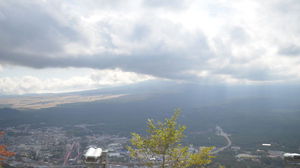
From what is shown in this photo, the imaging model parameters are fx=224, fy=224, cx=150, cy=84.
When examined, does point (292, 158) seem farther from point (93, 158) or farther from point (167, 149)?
point (93, 158)

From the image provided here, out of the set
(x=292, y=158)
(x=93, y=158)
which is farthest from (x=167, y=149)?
(x=292, y=158)

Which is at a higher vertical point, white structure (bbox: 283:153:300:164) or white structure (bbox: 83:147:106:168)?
white structure (bbox: 83:147:106:168)

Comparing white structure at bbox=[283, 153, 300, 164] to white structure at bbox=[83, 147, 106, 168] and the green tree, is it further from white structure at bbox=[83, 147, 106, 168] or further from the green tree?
white structure at bbox=[83, 147, 106, 168]

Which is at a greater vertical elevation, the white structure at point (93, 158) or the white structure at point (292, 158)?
the white structure at point (93, 158)

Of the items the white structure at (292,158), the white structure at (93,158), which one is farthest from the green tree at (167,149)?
the white structure at (93,158)

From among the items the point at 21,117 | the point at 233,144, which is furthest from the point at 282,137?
the point at 21,117

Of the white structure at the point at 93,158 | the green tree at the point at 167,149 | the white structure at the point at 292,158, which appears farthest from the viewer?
the green tree at the point at 167,149

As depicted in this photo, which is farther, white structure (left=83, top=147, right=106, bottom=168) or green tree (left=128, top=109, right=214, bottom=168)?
green tree (left=128, top=109, right=214, bottom=168)

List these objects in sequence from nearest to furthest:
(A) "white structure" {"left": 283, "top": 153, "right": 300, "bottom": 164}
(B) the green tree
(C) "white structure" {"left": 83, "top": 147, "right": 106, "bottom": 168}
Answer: (C) "white structure" {"left": 83, "top": 147, "right": 106, "bottom": 168}
(A) "white structure" {"left": 283, "top": 153, "right": 300, "bottom": 164}
(B) the green tree

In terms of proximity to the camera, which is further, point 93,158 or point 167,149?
point 167,149

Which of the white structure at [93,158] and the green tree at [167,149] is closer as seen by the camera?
the white structure at [93,158]

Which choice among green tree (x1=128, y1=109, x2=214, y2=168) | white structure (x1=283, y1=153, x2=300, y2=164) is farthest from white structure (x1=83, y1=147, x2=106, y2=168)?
white structure (x1=283, y1=153, x2=300, y2=164)

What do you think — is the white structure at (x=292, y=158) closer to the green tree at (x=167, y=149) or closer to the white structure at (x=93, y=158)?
the green tree at (x=167, y=149)

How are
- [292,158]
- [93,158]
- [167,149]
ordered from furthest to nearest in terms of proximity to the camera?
[167,149] → [292,158] → [93,158]
